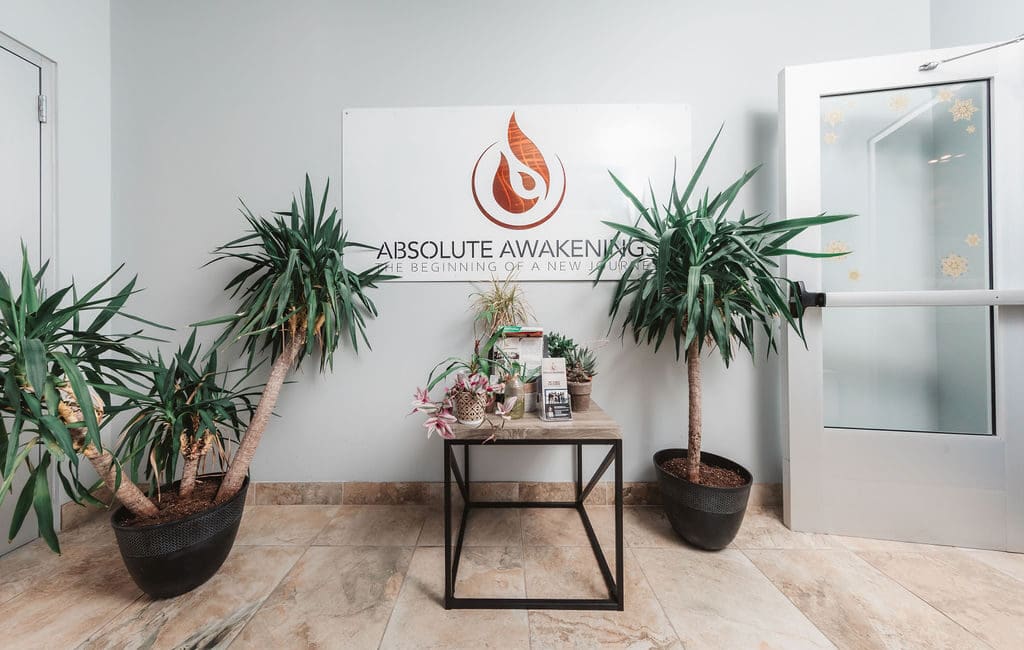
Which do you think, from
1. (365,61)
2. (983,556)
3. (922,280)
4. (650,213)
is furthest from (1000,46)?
(365,61)

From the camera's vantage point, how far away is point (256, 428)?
5.07 feet

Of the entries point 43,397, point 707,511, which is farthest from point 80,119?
point 707,511

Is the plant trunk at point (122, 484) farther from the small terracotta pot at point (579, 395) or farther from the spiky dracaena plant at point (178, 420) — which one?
the small terracotta pot at point (579, 395)

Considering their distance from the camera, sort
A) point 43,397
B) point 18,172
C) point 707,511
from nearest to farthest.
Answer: point 43,397 → point 707,511 → point 18,172

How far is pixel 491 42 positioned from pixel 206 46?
1.57m

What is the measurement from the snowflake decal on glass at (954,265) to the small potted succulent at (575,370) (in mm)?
1717

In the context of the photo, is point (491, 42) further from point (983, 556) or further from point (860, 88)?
point (983, 556)

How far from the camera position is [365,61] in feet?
6.24

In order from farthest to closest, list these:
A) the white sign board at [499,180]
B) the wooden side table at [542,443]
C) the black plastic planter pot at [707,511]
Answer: the white sign board at [499,180]
the black plastic planter pot at [707,511]
the wooden side table at [542,443]

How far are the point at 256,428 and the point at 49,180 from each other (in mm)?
1634

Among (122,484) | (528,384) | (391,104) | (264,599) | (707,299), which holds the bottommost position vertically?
(264,599)

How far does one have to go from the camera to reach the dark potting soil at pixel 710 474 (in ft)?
5.24

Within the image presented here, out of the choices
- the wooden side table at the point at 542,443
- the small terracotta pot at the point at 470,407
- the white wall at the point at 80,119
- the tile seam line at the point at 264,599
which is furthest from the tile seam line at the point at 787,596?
the white wall at the point at 80,119

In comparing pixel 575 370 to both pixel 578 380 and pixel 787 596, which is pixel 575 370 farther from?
pixel 787 596
